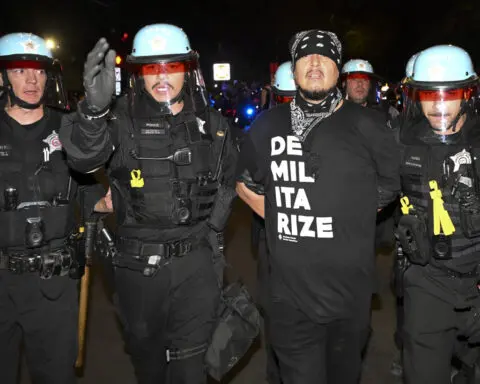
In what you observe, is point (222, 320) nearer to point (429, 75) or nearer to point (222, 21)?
point (429, 75)

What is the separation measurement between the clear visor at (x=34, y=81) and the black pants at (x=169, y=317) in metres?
1.25

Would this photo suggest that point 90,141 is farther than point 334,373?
No

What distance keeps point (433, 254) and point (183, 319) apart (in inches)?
61.9

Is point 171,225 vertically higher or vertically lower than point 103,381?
higher

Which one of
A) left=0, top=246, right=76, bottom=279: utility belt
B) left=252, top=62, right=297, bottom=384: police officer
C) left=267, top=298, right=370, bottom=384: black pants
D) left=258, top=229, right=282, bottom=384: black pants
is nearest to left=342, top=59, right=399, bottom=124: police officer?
left=252, top=62, right=297, bottom=384: police officer

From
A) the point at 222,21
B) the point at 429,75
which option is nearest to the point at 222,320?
the point at 429,75

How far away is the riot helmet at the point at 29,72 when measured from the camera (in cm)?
387

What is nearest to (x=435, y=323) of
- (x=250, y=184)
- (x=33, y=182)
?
(x=250, y=184)

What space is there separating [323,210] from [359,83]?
4.16 m

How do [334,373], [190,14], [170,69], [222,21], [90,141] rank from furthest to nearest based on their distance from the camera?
1. [222,21]
2. [190,14]
3. [170,69]
4. [334,373]
5. [90,141]

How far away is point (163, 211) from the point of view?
3676 mm

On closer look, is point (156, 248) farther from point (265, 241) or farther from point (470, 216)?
point (470, 216)

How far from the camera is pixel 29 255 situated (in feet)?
12.1

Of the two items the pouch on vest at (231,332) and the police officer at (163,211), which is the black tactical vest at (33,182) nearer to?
the police officer at (163,211)
